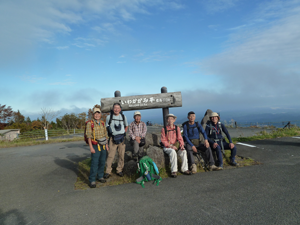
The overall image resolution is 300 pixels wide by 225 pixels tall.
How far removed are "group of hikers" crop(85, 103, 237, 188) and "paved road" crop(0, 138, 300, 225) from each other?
545mm

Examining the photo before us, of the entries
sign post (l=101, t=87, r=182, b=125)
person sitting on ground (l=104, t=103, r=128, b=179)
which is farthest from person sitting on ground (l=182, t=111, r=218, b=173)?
person sitting on ground (l=104, t=103, r=128, b=179)

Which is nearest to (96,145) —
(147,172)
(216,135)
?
(147,172)

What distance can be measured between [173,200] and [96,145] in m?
2.62

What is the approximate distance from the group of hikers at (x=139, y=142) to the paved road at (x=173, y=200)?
545 millimetres

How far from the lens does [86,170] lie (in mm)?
6875

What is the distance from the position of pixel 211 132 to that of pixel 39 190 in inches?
217

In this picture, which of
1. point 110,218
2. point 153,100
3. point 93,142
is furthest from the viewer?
point 153,100

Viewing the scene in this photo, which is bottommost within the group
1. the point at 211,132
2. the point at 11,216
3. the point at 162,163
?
the point at 11,216

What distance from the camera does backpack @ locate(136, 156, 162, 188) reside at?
204 inches

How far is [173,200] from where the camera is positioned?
4039 mm

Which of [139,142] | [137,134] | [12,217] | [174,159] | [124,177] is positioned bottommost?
[12,217]

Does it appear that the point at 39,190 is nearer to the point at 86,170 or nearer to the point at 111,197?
the point at 86,170

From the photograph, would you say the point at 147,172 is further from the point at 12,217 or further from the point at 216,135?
the point at 12,217

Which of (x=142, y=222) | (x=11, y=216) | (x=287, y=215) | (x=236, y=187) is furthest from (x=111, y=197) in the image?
→ (x=287, y=215)
